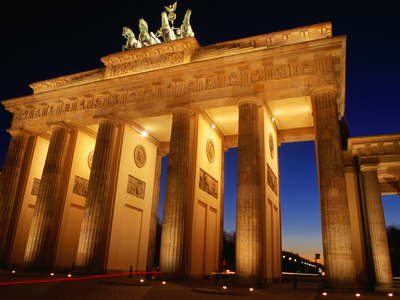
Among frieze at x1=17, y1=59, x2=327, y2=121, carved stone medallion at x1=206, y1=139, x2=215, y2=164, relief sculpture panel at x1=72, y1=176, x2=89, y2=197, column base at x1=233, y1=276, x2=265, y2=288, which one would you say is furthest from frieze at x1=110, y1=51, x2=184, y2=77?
column base at x1=233, y1=276, x2=265, y2=288

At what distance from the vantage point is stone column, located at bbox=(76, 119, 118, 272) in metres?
19.2

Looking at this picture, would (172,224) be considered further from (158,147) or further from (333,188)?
(158,147)

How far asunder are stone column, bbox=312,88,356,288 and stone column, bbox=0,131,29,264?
2092cm

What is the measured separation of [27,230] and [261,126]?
61.3 ft

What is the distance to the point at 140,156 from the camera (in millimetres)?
25641

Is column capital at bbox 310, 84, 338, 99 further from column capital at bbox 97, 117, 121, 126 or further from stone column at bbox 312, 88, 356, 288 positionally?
column capital at bbox 97, 117, 121, 126

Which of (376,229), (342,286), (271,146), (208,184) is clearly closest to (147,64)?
(208,184)

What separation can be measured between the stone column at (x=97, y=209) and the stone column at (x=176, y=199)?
4441mm

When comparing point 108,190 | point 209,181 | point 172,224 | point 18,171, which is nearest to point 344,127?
point 209,181

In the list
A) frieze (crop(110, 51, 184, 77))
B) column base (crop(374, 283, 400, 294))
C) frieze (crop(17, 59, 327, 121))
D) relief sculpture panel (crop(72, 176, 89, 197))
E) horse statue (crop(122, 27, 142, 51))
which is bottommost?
column base (crop(374, 283, 400, 294))

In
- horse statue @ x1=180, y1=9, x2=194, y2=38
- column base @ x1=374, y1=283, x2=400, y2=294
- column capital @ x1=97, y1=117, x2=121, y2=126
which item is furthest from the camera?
horse statue @ x1=180, y1=9, x2=194, y2=38

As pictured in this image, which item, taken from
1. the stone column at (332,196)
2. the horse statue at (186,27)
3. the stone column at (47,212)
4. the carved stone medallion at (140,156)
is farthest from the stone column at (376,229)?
the stone column at (47,212)

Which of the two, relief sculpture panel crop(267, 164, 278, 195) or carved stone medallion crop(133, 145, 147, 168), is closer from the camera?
relief sculpture panel crop(267, 164, 278, 195)

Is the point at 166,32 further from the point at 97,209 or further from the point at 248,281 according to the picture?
the point at 248,281
